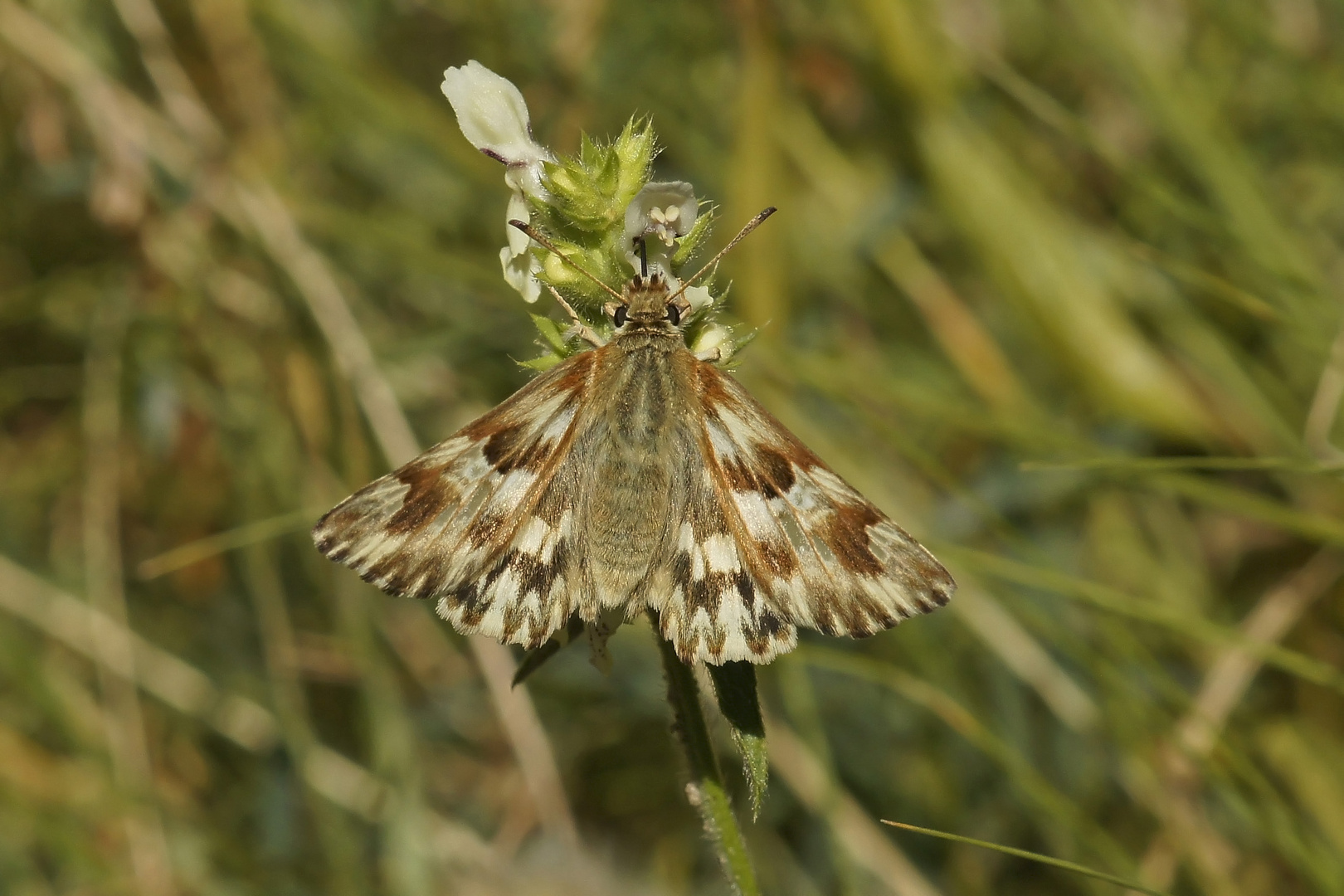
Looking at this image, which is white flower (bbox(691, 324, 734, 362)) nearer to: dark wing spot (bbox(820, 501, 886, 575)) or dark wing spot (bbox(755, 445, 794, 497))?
dark wing spot (bbox(755, 445, 794, 497))

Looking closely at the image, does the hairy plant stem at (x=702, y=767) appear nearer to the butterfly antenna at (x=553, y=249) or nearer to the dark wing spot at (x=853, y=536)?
the dark wing spot at (x=853, y=536)

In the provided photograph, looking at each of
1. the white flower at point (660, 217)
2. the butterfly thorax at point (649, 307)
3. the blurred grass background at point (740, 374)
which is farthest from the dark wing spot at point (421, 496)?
Answer: the blurred grass background at point (740, 374)

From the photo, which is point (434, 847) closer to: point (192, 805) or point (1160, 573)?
point (192, 805)

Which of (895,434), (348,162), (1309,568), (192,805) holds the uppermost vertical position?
(348,162)

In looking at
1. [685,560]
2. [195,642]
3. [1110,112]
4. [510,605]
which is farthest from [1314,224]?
→ [195,642]

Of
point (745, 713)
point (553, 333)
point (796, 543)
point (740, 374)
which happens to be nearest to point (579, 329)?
point (553, 333)
